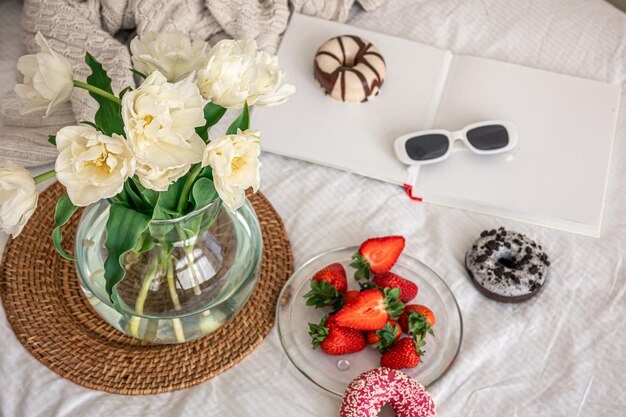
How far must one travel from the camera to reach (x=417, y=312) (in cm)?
86

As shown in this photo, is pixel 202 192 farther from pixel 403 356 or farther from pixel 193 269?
pixel 403 356

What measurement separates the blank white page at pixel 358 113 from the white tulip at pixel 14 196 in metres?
0.47

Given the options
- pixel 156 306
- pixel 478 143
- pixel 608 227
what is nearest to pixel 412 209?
pixel 478 143

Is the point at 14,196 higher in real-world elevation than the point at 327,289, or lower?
higher

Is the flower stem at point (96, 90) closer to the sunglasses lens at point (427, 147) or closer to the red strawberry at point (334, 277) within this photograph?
the red strawberry at point (334, 277)

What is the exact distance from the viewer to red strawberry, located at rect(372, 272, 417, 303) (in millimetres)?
878

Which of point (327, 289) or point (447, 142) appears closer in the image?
point (327, 289)

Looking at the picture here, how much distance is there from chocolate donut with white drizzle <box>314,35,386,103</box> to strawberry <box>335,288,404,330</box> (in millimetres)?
338

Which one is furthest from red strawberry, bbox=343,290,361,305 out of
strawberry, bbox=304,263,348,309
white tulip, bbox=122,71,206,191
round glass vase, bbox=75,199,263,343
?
white tulip, bbox=122,71,206,191

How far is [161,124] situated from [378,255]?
41 cm

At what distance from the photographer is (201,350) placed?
86cm

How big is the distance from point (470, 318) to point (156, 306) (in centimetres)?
37

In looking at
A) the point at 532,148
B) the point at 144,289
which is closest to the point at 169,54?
the point at 144,289

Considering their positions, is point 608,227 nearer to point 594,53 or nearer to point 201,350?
point 594,53
